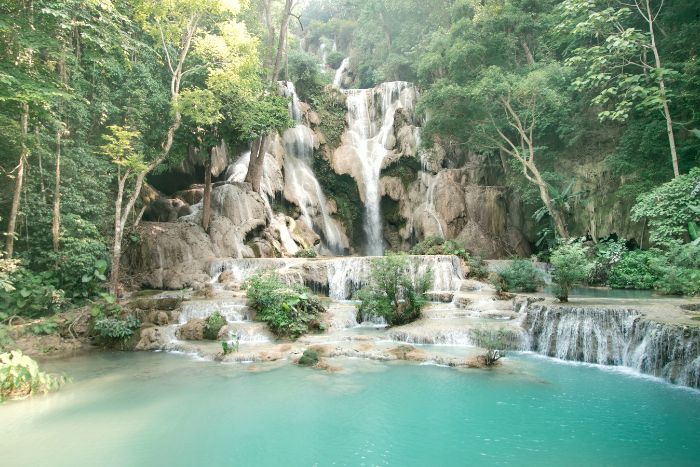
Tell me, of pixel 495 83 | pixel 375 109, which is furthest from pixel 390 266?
pixel 375 109

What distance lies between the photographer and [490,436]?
5.32m

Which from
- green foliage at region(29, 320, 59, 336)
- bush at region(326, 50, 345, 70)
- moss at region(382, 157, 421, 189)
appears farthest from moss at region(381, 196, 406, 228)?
bush at region(326, 50, 345, 70)

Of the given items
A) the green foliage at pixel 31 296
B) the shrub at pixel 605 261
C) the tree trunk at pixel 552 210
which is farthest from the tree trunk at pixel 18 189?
the shrub at pixel 605 261

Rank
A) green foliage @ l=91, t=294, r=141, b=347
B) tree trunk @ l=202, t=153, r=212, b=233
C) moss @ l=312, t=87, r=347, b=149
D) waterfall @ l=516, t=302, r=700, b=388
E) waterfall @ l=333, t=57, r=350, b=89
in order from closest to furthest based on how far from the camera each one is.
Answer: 1. waterfall @ l=516, t=302, r=700, b=388
2. green foliage @ l=91, t=294, r=141, b=347
3. tree trunk @ l=202, t=153, r=212, b=233
4. moss @ l=312, t=87, r=347, b=149
5. waterfall @ l=333, t=57, r=350, b=89

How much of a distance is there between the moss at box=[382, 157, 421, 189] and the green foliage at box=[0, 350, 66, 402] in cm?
1901

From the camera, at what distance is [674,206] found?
39.7ft

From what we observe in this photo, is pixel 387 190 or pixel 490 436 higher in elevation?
pixel 387 190

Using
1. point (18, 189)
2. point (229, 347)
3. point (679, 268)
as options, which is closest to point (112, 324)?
point (229, 347)

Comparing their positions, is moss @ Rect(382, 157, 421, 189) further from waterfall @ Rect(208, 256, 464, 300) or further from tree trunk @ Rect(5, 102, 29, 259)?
tree trunk @ Rect(5, 102, 29, 259)

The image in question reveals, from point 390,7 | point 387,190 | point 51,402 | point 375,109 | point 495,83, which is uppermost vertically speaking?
point 390,7

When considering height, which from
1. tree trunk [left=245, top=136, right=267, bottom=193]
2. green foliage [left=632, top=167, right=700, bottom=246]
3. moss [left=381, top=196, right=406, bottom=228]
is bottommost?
green foliage [left=632, top=167, right=700, bottom=246]

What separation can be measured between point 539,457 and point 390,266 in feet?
20.7

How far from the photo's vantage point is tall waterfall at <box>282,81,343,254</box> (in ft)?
74.0

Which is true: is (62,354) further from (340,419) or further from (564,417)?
(564,417)
